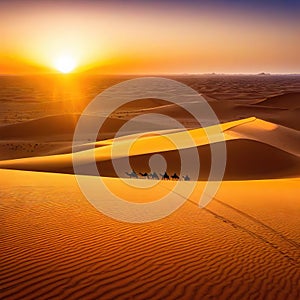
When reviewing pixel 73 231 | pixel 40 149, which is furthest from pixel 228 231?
pixel 40 149

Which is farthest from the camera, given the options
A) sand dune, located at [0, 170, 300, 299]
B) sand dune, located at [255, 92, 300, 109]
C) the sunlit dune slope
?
sand dune, located at [255, 92, 300, 109]

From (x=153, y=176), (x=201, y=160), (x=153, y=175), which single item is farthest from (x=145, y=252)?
(x=201, y=160)

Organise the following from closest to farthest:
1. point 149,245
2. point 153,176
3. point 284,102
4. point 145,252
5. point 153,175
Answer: point 145,252 → point 149,245 → point 153,176 → point 153,175 → point 284,102

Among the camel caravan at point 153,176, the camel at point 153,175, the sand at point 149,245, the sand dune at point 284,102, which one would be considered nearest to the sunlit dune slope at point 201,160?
the camel caravan at point 153,176

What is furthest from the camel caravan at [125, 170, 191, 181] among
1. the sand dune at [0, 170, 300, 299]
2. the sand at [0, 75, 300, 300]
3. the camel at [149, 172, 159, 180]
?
the sand dune at [0, 170, 300, 299]

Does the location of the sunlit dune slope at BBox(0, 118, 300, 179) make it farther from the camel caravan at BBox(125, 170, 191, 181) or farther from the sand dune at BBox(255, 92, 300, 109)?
the sand dune at BBox(255, 92, 300, 109)

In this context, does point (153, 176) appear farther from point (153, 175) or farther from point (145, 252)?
point (145, 252)

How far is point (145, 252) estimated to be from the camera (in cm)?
656

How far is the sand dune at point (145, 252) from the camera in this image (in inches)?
209

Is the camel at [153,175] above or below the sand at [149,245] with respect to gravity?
below

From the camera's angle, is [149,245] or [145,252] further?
[149,245]

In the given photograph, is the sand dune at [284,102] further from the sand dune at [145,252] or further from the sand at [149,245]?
the sand dune at [145,252]

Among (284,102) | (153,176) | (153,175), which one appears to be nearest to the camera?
(153,176)

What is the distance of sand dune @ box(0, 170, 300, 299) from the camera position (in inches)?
209
